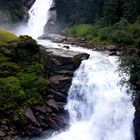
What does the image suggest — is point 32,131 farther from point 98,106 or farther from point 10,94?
point 98,106

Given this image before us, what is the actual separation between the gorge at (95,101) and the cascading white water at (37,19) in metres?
35.0

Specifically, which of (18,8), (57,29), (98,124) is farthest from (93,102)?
(18,8)

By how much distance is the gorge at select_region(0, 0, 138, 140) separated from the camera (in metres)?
29.4

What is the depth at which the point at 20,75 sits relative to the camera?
32.7 m

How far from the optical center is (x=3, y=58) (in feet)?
108

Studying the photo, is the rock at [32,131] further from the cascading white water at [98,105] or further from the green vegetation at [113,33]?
the green vegetation at [113,33]

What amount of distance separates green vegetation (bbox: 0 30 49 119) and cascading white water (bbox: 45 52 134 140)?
2906mm

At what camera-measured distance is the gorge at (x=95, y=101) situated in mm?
29438

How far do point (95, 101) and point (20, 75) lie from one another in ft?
21.0

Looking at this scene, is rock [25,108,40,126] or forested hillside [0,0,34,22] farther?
forested hillside [0,0,34,22]

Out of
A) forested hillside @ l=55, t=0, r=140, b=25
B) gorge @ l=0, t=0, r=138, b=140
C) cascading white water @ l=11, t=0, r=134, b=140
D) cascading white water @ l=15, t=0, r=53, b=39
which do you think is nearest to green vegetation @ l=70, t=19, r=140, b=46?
forested hillside @ l=55, t=0, r=140, b=25

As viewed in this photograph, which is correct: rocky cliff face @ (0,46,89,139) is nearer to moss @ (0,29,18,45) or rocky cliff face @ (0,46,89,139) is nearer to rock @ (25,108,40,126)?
rock @ (25,108,40,126)

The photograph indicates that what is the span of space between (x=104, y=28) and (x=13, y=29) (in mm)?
23913

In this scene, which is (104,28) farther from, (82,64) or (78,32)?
(82,64)
